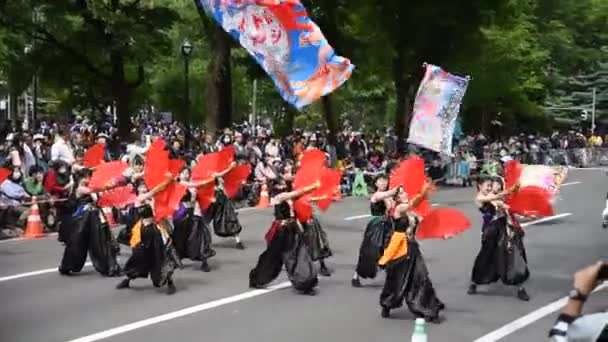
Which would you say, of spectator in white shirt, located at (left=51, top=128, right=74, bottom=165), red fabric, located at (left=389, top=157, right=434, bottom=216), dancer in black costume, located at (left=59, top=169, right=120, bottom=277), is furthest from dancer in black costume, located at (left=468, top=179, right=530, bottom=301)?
spectator in white shirt, located at (left=51, top=128, right=74, bottom=165)

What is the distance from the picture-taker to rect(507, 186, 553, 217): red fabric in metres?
11.5

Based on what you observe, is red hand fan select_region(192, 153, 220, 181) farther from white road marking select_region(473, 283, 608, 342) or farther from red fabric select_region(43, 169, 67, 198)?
white road marking select_region(473, 283, 608, 342)

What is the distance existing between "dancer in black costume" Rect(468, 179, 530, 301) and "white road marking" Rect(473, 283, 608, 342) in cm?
46

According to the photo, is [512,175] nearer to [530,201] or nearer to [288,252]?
[530,201]

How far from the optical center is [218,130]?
2506cm

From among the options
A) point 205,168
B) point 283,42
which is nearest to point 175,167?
point 205,168

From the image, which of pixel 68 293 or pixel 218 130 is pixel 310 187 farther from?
pixel 218 130

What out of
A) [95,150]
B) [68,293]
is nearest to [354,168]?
[95,150]

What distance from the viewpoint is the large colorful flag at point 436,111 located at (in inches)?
456

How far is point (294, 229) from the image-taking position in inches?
454

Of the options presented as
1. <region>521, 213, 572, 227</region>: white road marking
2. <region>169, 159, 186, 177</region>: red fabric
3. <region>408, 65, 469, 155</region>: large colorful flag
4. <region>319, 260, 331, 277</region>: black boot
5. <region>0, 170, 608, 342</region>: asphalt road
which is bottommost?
<region>0, 170, 608, 342</region>: asphalt road

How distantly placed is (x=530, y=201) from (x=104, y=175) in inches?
234

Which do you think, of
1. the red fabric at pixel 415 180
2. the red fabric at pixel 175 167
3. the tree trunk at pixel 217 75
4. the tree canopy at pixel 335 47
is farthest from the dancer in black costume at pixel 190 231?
the tree canopy at pixel 335 47

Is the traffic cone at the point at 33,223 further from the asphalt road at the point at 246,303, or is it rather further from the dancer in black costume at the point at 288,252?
the dancer in black costume at the point at 288,252
